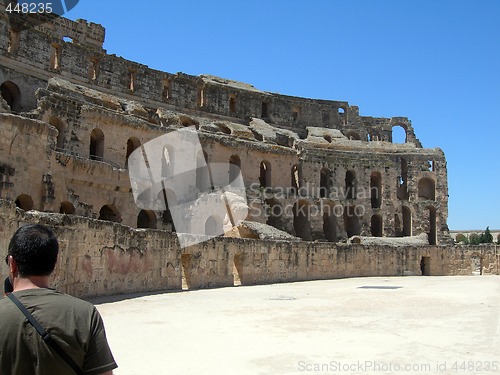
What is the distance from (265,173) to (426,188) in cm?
1360

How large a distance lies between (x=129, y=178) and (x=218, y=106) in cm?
1620

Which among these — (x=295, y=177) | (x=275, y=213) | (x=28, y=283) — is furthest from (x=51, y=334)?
(x=295, y=177)

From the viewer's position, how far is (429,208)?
39406mm

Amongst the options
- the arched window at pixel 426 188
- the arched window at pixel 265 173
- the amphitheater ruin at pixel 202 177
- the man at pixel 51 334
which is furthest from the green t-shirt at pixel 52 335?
the arched window at pixel 426 188

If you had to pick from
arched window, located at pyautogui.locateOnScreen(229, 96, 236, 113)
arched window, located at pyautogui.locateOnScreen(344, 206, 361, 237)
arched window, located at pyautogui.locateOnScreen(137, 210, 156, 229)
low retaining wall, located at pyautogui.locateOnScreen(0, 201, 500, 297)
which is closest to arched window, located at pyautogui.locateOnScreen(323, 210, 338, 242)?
arched window, located at pyautogui.locateOnScreen(344, 206, 361, 237)

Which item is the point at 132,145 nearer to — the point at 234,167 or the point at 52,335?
the point at 234,167

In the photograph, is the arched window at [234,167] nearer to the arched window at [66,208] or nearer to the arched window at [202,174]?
the arched window at [202,174]

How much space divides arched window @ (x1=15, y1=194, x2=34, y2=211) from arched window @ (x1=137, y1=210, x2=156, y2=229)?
8.91m

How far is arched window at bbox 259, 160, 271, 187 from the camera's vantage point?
1416 inches

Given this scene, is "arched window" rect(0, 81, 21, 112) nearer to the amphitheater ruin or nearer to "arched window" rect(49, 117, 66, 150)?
the amphitheater ruin

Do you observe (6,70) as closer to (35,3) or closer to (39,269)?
(35,3)

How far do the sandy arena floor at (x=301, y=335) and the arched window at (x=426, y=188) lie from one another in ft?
92.4

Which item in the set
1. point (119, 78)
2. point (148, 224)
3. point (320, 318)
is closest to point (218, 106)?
point (119, 78)

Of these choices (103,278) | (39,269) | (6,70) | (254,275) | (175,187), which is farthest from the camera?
(175,187)
